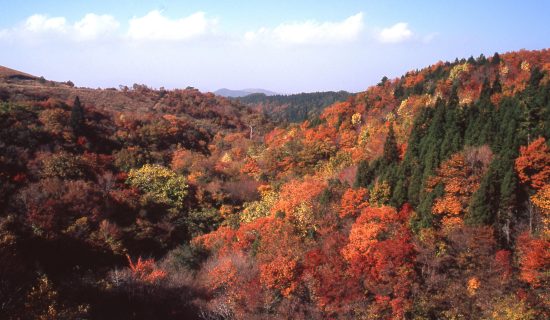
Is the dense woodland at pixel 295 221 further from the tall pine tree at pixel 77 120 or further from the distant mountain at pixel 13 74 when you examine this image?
the distant mountain at pixel 13 74

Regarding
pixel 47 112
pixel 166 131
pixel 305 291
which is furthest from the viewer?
pixel 166 131

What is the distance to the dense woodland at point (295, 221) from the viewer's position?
2436 cm

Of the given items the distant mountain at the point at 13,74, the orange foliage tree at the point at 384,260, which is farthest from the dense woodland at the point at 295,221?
the distant mountain at the point at 13,74

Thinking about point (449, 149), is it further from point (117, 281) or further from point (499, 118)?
point (117, 281)

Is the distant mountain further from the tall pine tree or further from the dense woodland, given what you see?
the tall pine tree

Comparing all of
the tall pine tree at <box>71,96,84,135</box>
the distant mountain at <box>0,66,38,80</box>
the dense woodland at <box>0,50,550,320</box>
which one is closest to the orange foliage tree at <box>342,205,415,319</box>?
the dense woodland at <box>0,50,550,320</box>

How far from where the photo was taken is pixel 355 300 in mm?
24844

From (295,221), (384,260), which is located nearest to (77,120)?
(295,221)

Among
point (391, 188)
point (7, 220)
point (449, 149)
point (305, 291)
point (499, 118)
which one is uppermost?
point (499, 118)

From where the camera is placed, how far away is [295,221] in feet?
116

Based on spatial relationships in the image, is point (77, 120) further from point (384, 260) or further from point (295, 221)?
point (384, 260)

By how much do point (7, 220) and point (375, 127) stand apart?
43.9 m

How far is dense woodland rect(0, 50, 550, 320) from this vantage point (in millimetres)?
24359

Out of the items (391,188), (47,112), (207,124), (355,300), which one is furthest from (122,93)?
(355,300)
